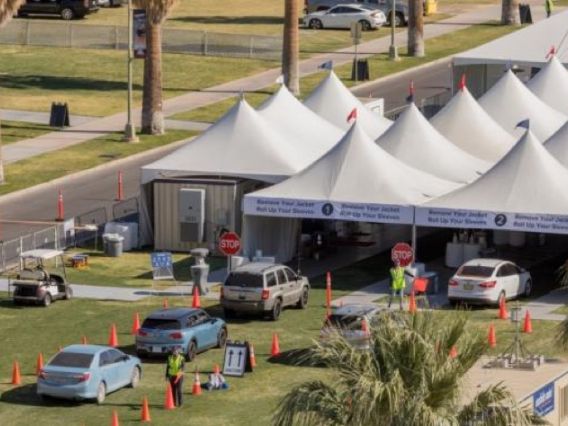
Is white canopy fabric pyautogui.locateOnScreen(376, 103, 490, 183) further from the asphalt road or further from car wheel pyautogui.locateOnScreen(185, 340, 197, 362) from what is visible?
car wheel pyautogui.locateOnScreen(185, 340, 197, 362)

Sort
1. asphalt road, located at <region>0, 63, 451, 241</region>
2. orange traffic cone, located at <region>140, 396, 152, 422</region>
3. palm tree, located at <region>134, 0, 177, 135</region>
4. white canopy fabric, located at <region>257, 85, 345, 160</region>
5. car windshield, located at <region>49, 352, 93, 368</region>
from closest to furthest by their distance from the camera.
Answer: orange traffic cone, located at <region>140, 396, 152, 422</region>
car windshield, located at <region>49, 352, 93, 368</region>
white canopy fabric, located at <region>257, 85, 345, 160</region>
asphalt road, located at <region>0, 63, 451, 241</region>
palm tree, located at <region>134, 0, 177, 135</region>

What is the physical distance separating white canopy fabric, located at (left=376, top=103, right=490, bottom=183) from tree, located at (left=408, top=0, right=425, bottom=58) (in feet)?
113

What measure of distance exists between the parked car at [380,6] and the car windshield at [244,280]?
192 feet

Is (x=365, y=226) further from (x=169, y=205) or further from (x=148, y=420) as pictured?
(x=148, y=420)

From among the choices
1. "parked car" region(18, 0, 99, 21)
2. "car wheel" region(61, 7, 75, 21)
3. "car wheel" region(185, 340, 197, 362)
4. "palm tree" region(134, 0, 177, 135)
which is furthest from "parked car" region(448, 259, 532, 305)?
"car wheel" region(61, 7, 75, 21)

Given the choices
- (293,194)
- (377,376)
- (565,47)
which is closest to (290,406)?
(377,376)

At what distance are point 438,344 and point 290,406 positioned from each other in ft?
7.09

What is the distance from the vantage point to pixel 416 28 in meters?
94.9

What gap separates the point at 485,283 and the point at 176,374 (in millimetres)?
12433

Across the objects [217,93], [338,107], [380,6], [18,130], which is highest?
[380,6]

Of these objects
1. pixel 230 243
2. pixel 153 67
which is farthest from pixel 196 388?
pixel 153 67

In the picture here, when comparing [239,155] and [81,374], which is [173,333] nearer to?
[81,374]

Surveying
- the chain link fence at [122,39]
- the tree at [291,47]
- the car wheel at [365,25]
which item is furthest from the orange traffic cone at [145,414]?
the car wheel at [365,25]

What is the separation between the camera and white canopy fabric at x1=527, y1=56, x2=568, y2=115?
229 feet
